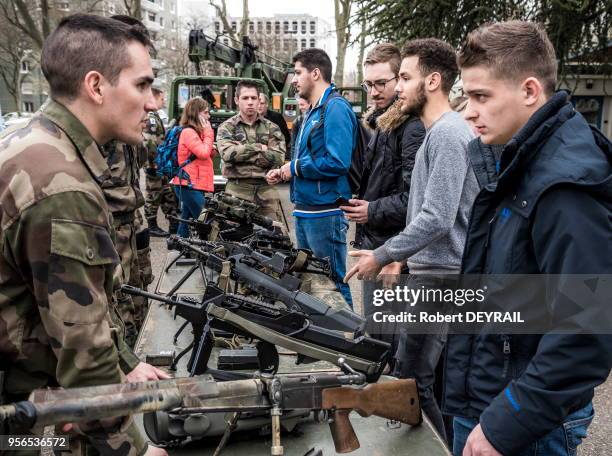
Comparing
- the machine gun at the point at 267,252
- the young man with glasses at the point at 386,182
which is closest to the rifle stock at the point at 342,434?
the young man with glasses at the point at 386,182

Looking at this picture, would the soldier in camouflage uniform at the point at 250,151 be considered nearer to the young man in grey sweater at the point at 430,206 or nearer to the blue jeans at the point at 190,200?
the blue jeans at the point at 190,200

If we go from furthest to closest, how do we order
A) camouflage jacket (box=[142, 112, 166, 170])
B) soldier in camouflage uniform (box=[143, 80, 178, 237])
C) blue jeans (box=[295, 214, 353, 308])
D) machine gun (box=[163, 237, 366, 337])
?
soldier in camouflage uniform (box=[143, 80, 178, 237])
camouflage jacket (box=[142, 112, 166, 170])
blue jeans (box=[295, 214, 353, 308])
machine gun (box=[163, 237, 366, 337])

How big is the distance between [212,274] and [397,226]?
144 cm

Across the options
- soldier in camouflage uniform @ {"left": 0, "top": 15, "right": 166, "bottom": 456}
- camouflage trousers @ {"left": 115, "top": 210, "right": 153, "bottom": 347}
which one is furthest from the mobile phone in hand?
soldier in camouflage uniform @ {"left": 0, "top": 15, "right": 166, "bottom": 456}

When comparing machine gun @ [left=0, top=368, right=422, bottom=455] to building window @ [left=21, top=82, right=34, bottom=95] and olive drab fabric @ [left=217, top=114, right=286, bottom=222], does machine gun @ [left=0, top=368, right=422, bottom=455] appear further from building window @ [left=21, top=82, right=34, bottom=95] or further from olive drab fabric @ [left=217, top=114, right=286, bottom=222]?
building window @ [left=21, top=82, right=34, bottom=95]

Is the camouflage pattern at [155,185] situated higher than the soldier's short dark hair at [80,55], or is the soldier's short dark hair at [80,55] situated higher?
the soldier's short dark hair at [80,55]

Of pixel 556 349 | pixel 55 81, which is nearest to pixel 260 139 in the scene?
pixel 55 81

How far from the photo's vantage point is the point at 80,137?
1638mm

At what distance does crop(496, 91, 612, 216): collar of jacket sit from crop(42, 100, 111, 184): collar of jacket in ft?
3.65

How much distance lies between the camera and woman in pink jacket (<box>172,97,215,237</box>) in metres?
7.29

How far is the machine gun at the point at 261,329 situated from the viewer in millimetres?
2336

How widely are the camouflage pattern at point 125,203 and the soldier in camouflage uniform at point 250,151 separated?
221 centimetres

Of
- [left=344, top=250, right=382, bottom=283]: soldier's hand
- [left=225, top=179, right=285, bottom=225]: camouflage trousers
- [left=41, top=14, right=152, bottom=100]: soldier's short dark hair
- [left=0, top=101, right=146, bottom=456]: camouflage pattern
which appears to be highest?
[left=41, top=14, right=152, bottom=100]: soldier's short dark hair

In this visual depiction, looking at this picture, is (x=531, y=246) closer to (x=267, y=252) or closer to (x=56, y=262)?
(x=56, y=262)
